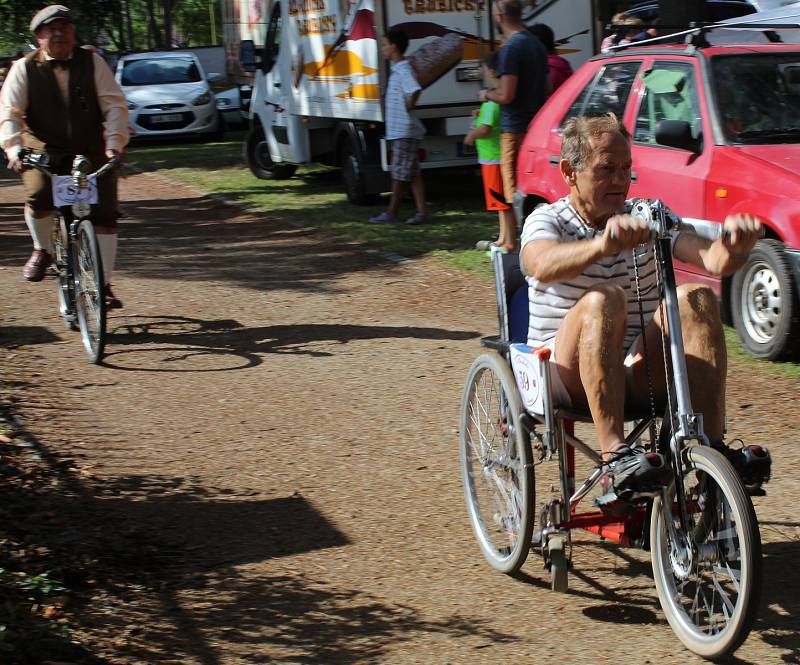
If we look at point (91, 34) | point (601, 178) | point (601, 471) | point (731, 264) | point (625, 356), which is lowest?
point (601, 471)

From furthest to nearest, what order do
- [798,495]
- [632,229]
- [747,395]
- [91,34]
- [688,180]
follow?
[91,34], [688,180], [747,395], [798,495], [632,229]

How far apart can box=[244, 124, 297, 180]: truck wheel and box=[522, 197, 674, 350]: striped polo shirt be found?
46.7ft

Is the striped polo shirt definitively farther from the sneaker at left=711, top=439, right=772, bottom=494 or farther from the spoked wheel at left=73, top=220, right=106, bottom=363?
the spoked wheel at left=73, top=220, right=106, bottom=363

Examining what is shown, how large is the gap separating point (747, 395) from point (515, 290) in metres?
2.49

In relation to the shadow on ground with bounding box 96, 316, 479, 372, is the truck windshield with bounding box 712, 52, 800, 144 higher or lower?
higher

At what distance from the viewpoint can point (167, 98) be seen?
25.9 metres

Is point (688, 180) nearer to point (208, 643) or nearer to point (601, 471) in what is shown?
point (601, 471)

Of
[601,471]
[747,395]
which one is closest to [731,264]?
[601,471]

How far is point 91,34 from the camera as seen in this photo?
35812 millimetres

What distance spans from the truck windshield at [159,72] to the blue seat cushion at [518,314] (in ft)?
75.3

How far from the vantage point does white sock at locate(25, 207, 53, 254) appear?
8367 millimetres

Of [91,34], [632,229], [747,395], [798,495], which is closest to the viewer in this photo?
[632,229]

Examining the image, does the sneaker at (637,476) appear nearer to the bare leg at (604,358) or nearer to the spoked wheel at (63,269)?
the bare leg at (604,358)

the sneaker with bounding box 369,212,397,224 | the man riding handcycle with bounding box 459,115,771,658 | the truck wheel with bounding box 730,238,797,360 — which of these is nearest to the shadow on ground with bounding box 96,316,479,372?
the truck wheel with bounding box 730,238,797,360
